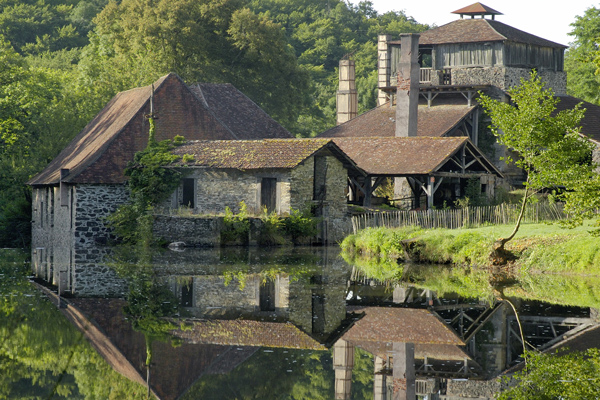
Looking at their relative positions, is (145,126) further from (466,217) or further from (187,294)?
(187,294)

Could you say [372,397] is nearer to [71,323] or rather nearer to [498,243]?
[71,323]

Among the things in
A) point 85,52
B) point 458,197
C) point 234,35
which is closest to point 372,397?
point 458,197

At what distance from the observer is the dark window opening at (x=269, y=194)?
34531 mm

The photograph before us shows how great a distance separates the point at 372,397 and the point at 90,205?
997 inches

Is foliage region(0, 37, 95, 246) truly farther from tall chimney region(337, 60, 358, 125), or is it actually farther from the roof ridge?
tall chimney region(337, 60, 358, 125)

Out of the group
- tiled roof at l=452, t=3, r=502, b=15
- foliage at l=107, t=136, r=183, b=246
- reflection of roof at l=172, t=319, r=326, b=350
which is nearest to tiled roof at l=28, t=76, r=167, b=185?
foliage at l=107, t=136, r=183, b=246

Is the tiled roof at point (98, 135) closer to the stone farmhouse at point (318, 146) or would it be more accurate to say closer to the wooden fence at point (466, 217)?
the stone farmhouse at point (318, 146)

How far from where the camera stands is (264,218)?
1318 inches

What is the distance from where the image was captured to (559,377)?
11.2 meters

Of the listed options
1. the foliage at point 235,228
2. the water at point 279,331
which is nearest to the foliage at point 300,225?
the foliage at point 235,228

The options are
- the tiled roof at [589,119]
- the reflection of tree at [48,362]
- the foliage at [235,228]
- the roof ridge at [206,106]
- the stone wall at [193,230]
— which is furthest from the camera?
the tiled roof at [589,119]

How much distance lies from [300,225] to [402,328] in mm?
18784

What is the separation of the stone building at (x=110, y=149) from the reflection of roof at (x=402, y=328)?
15.4m

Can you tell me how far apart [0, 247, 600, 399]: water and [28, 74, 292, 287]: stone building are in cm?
1070
